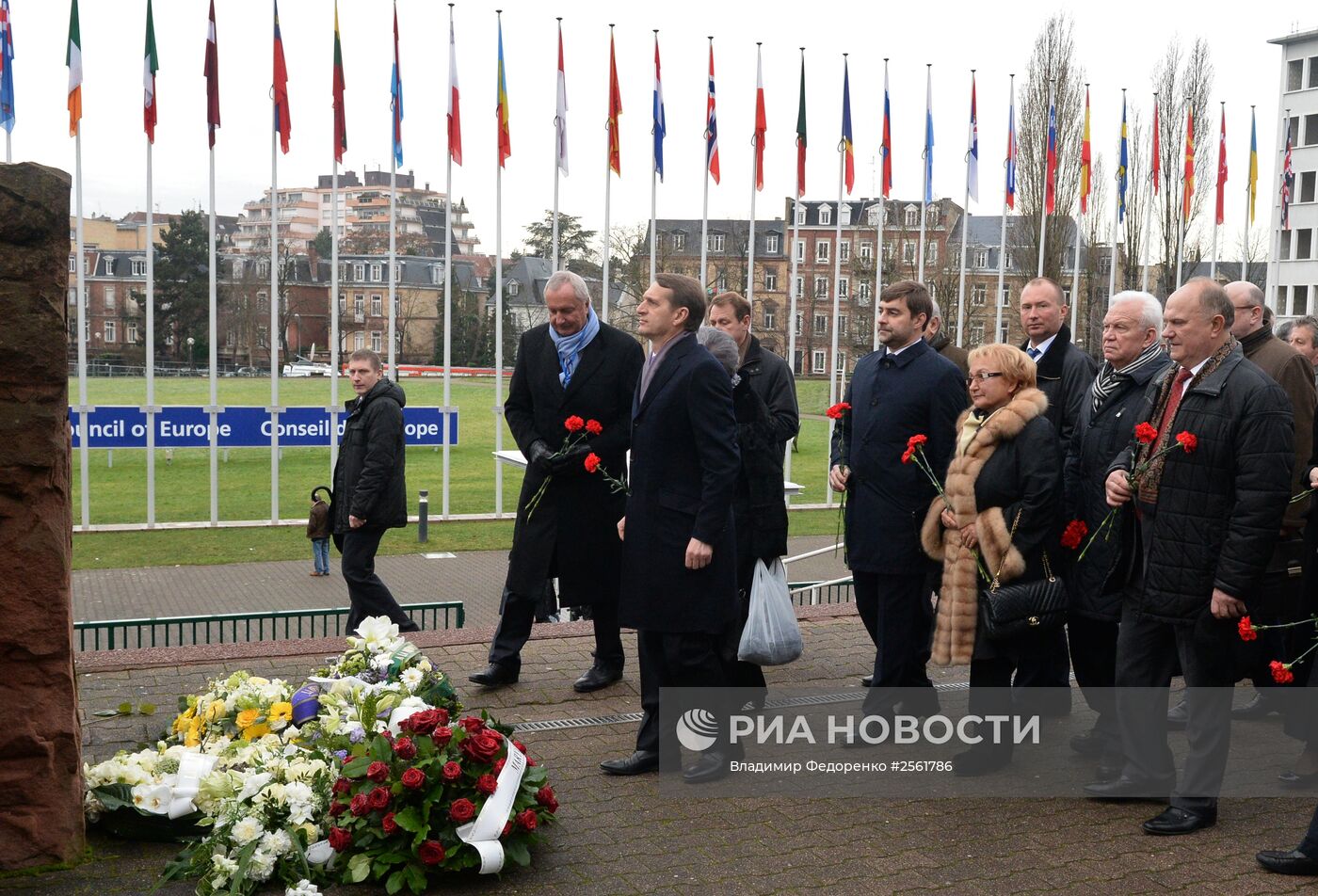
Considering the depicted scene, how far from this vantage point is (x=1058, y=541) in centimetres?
551

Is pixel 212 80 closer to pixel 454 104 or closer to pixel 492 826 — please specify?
pixel 454 104

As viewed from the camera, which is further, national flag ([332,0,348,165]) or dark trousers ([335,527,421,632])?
national flag ([332,0,348,165])

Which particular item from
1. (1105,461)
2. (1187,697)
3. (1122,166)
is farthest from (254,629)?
(1122,166)

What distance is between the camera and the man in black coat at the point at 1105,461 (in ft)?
17.8

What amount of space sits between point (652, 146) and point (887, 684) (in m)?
12.5

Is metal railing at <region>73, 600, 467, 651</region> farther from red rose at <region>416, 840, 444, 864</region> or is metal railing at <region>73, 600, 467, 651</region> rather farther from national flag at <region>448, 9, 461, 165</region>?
national flag at <region>448, 9, 461, 165</region>

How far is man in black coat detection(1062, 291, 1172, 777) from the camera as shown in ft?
17.8

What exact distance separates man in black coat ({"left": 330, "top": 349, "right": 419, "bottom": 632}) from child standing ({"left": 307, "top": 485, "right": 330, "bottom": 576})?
186 inches

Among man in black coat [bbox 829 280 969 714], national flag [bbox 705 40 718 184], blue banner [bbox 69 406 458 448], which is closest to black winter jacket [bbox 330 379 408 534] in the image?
man in black coat [bbox 829 280 969 714]

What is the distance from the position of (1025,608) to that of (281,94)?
1317 cm

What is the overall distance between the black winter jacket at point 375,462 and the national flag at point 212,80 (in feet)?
28.3

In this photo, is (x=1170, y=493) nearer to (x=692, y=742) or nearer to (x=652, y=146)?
(x=692, y=742)

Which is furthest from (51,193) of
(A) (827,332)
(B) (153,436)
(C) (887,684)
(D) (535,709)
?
(A) (827,332)

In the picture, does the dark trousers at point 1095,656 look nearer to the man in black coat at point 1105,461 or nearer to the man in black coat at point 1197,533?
the man in black coat at point 1105,461
